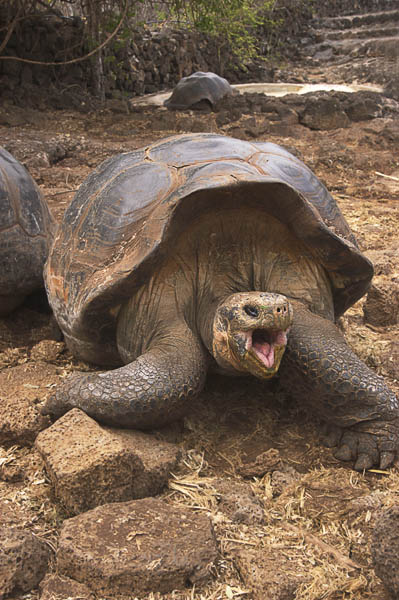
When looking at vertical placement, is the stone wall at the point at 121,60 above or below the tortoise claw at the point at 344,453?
above

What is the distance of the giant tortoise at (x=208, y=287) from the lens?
207 centimetres

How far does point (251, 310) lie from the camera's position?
1.95 metres

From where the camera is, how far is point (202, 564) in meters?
1.57

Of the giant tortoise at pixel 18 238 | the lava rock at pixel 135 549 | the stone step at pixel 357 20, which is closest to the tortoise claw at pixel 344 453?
the lava rock at pixel 135 549

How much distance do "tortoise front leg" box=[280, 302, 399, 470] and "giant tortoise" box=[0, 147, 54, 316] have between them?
1.58 meters

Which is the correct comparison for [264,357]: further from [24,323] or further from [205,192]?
[24,323]

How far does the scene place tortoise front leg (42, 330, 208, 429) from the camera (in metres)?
2.05

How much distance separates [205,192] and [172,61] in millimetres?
13305

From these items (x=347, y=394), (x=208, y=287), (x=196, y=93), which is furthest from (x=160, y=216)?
(x=196, y=93)

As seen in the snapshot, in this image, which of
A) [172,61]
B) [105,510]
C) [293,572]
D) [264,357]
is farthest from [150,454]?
[172,61]

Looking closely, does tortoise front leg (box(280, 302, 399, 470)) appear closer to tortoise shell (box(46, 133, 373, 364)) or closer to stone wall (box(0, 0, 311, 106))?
tortoise shell (box(46, 133, 373, 364))

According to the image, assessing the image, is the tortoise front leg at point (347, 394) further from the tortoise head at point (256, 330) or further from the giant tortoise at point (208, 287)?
the tortoise head at point (256, 330)

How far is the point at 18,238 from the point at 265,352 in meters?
1.74

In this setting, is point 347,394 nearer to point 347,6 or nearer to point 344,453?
point 344,453
